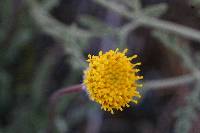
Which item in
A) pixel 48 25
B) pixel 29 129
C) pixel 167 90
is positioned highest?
pixel 48 25

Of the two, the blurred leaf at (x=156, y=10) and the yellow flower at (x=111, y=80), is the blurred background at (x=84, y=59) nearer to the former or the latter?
the blurred leaf at (x=156, y=10)

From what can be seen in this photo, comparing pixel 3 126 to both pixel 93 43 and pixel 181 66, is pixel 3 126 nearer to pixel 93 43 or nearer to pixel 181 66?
pixel 93 43

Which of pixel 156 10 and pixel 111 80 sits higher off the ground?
pixel 156 10

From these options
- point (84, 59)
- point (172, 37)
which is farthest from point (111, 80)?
point (172, 37)

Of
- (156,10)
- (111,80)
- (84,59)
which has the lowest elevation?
(111,80)

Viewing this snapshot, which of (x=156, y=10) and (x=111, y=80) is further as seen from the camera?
(x=156, y=10)

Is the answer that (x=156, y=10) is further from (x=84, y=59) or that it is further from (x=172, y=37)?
(x=84, y=59)

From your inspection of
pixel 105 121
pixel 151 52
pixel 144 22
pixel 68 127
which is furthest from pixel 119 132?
pixel 144 22

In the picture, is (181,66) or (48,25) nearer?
(48,25)

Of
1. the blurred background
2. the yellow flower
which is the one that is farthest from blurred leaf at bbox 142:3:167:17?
the yellow flower
